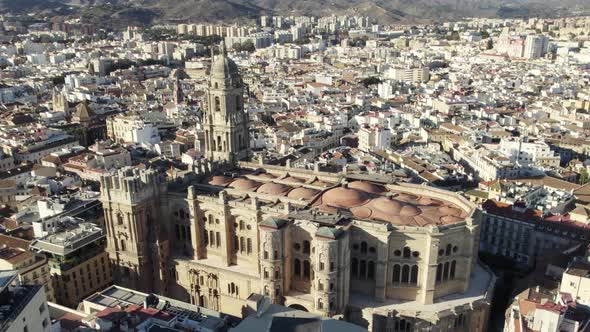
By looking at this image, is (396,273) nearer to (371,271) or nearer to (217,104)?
(371,271)

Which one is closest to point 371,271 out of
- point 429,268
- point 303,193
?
point 429,268

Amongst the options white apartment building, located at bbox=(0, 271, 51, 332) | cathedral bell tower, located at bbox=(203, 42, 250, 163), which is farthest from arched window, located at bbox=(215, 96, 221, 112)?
white apartment building, located at bbox=(0, 271, 51, 332)

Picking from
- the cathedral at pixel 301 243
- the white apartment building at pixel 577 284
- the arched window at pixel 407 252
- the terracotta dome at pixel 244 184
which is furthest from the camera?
the terracotta dome at pixel 244 184

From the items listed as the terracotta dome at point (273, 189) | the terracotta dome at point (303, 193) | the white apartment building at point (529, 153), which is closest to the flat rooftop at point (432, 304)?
the terracotta dome at point (303, 193)

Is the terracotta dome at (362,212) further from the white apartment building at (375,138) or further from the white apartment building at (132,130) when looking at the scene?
the white apartment building at (132,130)

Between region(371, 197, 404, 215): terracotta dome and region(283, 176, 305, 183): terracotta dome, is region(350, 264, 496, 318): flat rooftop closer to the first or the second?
region(371, 197, 404, 215): terracotta dome

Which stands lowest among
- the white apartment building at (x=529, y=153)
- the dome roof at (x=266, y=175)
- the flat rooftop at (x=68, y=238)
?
the white apartment building at (x=529, y=153)
